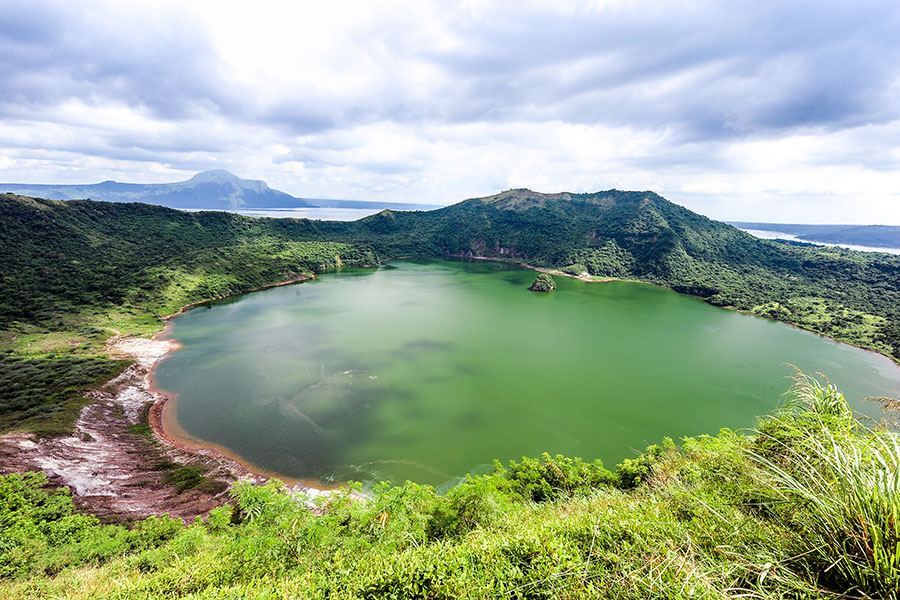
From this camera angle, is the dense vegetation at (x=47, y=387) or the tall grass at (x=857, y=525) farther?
the dense vegetation at (x=47, y=387)

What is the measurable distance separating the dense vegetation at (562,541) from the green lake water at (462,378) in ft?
28.5

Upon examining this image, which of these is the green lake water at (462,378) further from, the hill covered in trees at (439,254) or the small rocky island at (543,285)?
the small rocky island at (543,285)

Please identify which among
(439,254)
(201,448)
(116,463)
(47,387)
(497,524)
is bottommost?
(201,448)

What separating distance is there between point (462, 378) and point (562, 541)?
78.6 feet

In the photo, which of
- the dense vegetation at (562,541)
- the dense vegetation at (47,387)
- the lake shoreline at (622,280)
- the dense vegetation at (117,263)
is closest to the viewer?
the dense vegetation at (562,541)

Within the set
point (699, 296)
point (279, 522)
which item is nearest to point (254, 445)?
point (279, 522)

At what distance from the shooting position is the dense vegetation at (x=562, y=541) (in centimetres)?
366

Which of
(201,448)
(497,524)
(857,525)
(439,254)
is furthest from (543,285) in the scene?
(857,525)

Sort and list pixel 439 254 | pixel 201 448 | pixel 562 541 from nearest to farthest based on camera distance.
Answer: pixel 562 541 → pixel 201 448 → pixel 439 254

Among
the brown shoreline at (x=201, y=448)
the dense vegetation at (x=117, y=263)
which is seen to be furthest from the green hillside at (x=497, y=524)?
the brown shoreline at (x=201, y=448)

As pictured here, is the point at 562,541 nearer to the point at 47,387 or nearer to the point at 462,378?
the point at 462,378

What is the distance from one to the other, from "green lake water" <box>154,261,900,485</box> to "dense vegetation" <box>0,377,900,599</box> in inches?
342

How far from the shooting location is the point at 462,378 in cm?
2988

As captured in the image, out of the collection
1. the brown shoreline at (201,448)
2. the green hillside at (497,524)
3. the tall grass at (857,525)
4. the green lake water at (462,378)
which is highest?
the tall grass at (857,525)
